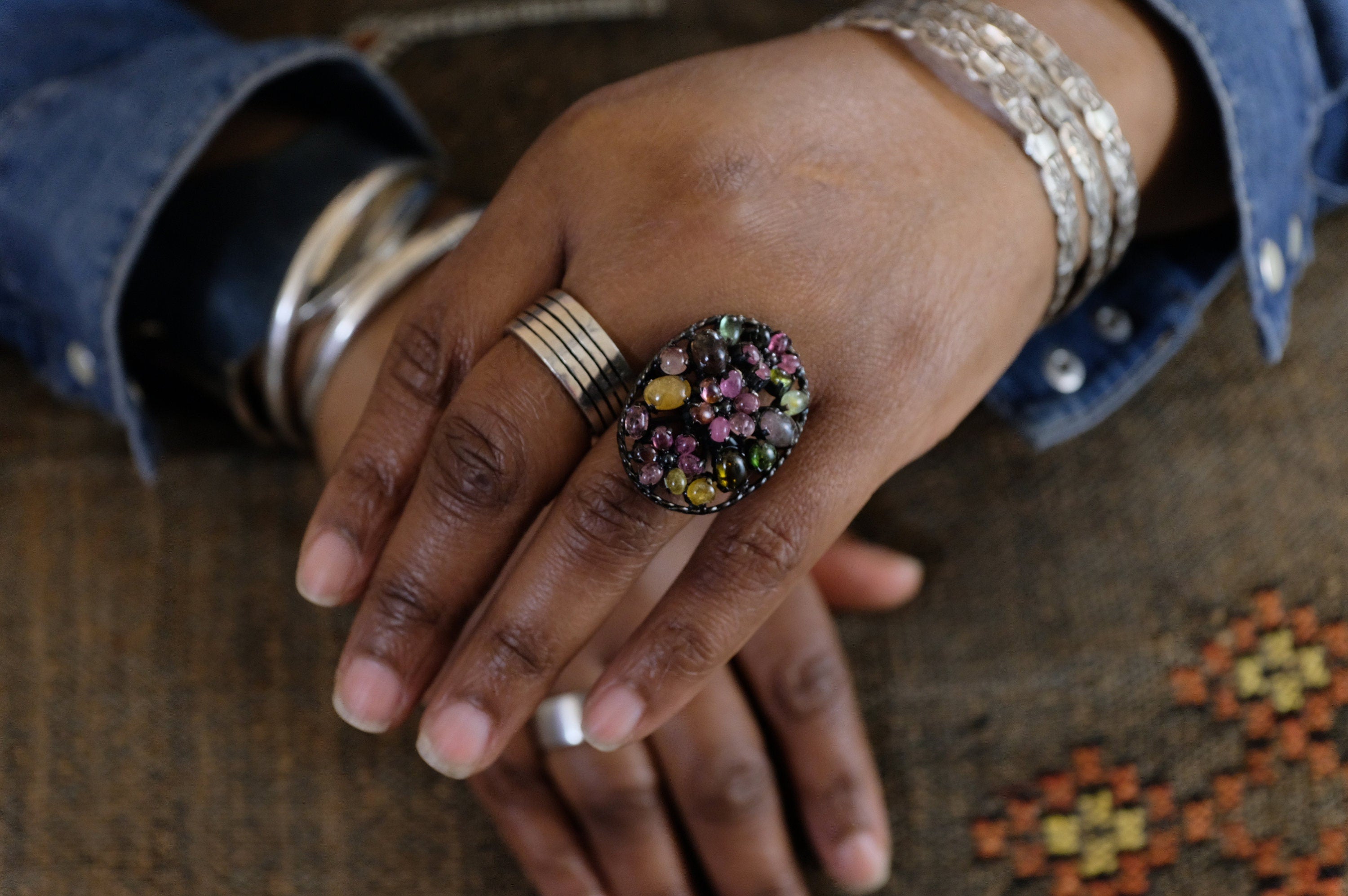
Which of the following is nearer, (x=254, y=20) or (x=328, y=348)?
(x=328, y=348)

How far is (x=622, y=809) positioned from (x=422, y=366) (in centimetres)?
43

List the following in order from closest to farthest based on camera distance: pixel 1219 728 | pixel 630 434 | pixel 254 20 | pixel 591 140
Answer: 1. pixel 630 434
2. pixel 591 140
3. pixel 1219 728
4. pixel 254 20

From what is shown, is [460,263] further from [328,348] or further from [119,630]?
[119,630]

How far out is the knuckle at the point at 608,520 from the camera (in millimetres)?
679

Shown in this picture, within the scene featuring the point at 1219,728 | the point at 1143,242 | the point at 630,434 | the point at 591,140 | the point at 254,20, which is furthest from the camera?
the point at 254,20

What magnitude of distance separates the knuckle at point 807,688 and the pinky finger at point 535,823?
22 centimetres

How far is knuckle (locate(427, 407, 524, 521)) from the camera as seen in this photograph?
699 mm

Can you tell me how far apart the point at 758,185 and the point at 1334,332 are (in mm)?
762

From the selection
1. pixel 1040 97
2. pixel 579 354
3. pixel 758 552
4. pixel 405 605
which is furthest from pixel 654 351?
pixel 1040 97

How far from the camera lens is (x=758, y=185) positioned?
2.34 ft

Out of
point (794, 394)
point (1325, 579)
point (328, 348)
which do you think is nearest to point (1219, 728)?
point (1325, 579)

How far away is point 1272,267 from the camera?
3.02 ft

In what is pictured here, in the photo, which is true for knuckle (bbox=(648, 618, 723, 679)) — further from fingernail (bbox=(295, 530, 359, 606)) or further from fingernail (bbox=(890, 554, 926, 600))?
Result: fingernail (bbox=(890, 554, 926, 600))

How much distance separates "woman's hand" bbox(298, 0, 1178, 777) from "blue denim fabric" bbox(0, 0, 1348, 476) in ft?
0.88
